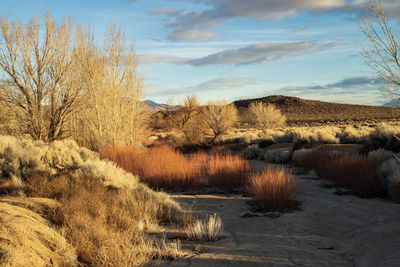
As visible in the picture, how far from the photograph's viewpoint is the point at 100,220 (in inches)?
172

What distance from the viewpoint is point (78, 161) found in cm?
871

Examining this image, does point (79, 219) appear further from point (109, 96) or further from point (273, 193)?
point (109, 96)

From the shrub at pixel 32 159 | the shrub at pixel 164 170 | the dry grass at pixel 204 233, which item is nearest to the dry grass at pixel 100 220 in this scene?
the dry grass at pixel 204 233

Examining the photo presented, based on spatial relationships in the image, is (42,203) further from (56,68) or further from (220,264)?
(56,68)

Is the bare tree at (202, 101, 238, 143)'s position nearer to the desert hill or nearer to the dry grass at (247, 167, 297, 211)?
the dry grass at (247, 167, 297, 211)

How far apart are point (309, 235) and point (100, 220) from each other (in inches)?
125

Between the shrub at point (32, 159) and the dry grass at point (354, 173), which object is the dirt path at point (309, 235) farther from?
the shrub at point (32, 159)

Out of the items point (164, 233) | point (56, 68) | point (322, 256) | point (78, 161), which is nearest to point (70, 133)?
point (56, 68)

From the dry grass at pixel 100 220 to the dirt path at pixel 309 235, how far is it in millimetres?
591

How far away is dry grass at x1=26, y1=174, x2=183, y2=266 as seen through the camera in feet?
11.2

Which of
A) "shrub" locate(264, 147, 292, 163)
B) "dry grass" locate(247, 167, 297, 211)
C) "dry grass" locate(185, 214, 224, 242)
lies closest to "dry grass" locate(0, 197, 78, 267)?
"dry grass" locate(185, 214, 224, 242)

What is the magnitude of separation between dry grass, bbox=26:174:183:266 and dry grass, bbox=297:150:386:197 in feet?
17.5

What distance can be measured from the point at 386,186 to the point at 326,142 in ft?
30.7

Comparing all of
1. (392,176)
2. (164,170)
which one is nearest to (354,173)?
(392,176)
